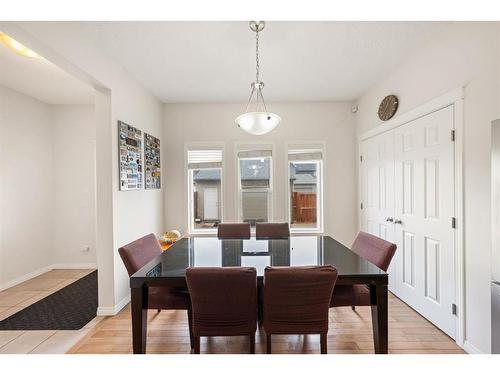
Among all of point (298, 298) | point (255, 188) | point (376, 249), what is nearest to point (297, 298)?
point (298, 298)

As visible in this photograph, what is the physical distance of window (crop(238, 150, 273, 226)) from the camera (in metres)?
3.96

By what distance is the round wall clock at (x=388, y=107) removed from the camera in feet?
9.29

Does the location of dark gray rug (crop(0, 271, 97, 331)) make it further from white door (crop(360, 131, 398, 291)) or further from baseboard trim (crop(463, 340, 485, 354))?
white door (crop(360, 131, 398, 291))

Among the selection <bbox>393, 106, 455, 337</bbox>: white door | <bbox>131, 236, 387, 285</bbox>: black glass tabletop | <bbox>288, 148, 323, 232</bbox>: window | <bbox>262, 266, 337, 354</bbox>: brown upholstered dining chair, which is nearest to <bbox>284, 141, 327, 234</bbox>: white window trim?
<bbox>288, 148, 323, 232</bbox>: window

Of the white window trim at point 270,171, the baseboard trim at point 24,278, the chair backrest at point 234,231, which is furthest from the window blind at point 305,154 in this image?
the baseboard trim at point 24,278

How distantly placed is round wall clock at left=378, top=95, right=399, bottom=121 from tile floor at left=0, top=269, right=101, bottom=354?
3.64 meters

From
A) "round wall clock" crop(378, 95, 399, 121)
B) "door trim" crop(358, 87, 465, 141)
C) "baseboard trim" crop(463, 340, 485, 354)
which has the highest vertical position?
"round wall clock" crop(378, 95, 399, 121)

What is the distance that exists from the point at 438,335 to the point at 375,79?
269 cm

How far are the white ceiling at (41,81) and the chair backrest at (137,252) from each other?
209cm

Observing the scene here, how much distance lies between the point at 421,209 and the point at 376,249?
80cm

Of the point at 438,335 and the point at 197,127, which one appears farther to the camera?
the point at 197,127
